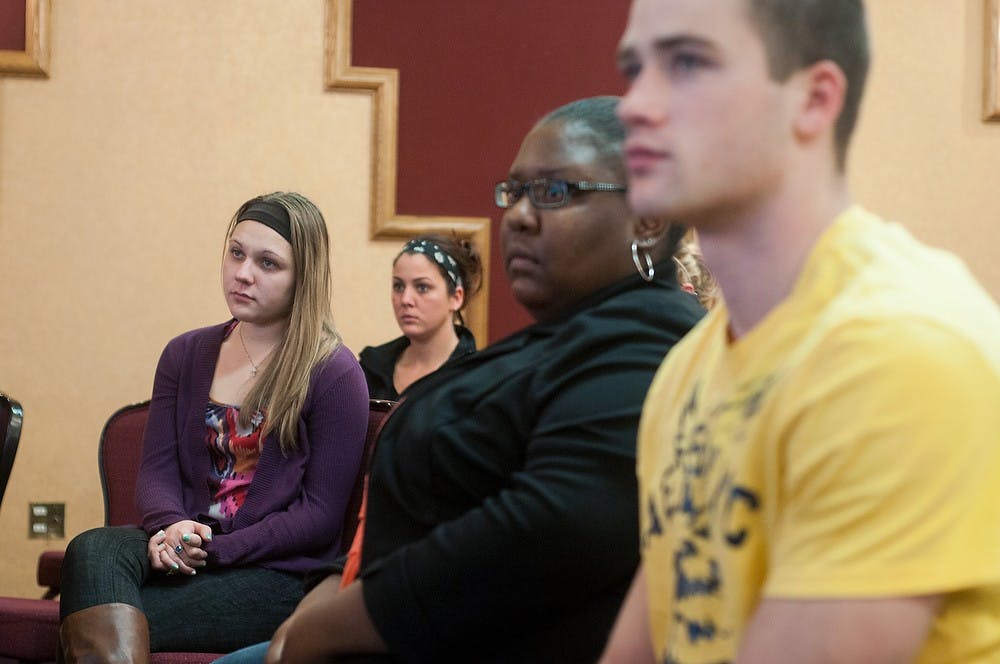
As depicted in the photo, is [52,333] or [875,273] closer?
[875,273]

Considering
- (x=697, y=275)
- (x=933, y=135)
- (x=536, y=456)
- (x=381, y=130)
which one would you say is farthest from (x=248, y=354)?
(x=933, y=135)

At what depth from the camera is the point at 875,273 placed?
32.4 inches

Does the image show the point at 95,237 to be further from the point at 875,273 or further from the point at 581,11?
the point at 875,273

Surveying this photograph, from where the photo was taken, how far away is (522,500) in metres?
1.36

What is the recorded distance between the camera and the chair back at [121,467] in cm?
295

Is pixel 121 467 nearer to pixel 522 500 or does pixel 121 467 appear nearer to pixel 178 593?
pixel 178 593

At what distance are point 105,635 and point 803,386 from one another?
186 centimetres

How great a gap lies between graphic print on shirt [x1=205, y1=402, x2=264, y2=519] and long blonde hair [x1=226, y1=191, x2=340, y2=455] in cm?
3

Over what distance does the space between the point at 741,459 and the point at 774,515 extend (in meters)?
0.04

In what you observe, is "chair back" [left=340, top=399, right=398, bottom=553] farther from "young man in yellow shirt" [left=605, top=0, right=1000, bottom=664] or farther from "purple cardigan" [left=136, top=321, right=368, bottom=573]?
"young man in yellow shirt" [left=605, top=0, right=1000, bottom=664]

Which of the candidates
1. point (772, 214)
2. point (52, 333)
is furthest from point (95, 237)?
point (772, 214)

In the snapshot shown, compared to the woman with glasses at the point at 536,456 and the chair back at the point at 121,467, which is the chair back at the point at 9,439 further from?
the woman with glasses at the point at 536,456

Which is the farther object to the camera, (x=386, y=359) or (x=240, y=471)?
(x=386, y=359)

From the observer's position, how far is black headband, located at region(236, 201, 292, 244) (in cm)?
294
